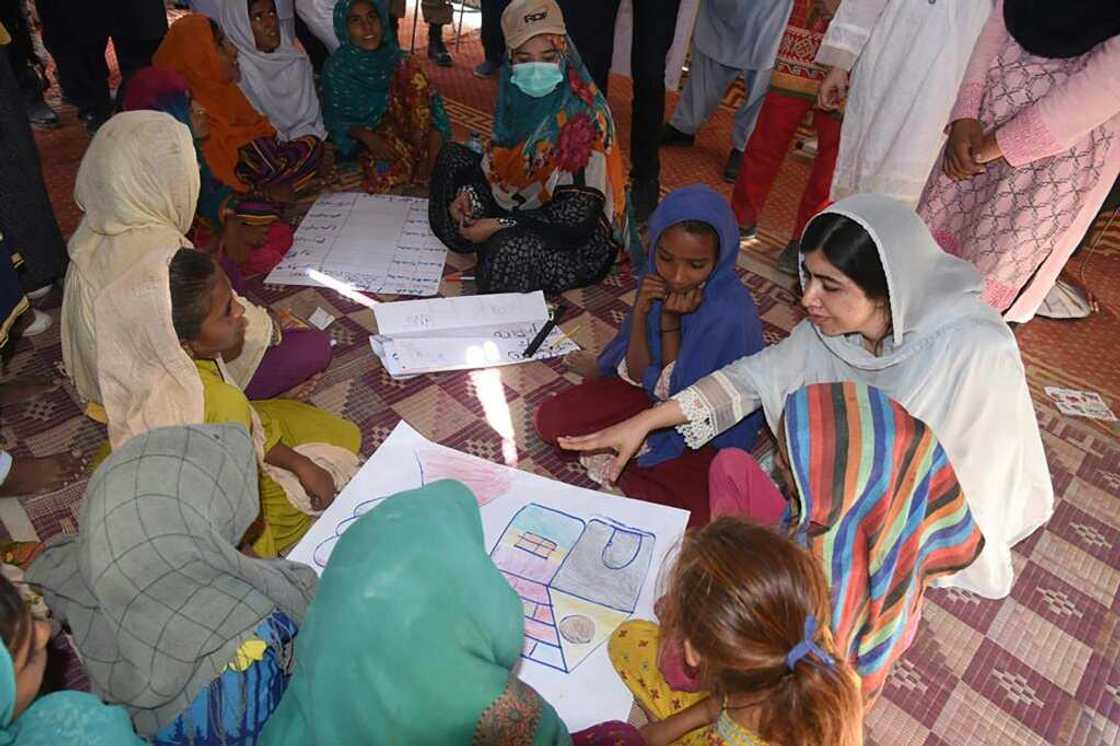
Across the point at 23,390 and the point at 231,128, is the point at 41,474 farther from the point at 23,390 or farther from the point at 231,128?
the point at 231,128

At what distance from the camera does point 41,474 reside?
172 centimetres


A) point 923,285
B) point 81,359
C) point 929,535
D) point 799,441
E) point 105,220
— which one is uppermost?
point 923,285

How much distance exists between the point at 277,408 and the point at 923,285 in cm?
158

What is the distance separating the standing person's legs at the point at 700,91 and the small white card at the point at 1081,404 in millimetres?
2072

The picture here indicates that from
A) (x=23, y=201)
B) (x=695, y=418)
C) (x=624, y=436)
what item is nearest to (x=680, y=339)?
(x=695, y=418)

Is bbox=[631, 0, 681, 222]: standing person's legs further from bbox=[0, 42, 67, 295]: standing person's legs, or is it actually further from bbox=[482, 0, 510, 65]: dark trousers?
bbox=[0, 42, 67, 295]: standing person's legs

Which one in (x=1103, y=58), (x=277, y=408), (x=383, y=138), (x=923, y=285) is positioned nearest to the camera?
(x=923, y=285)

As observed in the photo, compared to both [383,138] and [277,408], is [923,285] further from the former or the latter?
[383,138]

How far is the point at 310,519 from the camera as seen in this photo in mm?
1694

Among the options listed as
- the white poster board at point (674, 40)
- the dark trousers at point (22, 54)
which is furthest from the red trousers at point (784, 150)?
→ the dark trousers at point (22, 54)

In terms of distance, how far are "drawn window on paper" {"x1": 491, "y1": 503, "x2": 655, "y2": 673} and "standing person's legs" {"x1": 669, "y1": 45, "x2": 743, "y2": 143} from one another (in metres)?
2.77

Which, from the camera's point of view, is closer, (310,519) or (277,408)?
(310,519)

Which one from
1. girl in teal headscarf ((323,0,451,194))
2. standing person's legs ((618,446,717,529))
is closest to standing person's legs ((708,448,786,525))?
standing person's legs ((618,446,717,529))

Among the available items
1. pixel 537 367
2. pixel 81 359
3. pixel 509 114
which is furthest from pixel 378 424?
pixel 509 114
